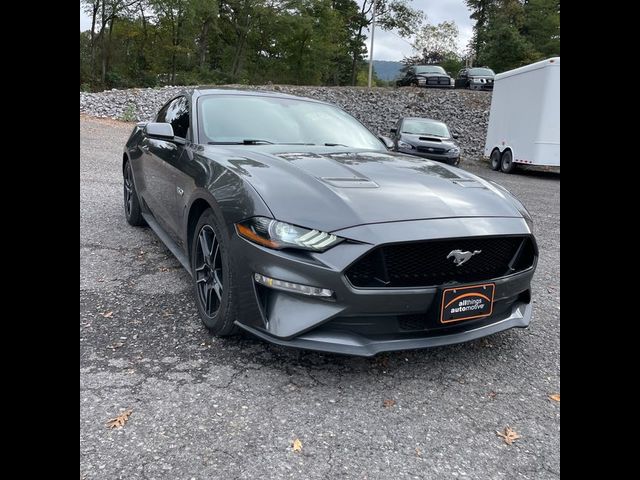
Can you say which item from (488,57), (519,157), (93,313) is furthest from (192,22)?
(93,313)

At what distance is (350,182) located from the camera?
8.48 feet

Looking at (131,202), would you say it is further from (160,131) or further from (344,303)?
(344,303)

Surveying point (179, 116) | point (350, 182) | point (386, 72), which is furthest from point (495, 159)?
point (386, 72)

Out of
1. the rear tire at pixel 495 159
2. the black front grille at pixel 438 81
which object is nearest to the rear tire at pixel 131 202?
the rear tire at pixel 495 159

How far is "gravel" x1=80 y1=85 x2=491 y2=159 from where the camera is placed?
18.3 metres

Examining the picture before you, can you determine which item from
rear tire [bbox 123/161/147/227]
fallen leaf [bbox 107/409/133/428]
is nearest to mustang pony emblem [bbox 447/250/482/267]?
fallen leaf [bbox 107/409/133/428]

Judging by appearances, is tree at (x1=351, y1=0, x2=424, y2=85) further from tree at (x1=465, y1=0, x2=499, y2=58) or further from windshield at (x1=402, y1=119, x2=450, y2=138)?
windshield at (x1=402, y1=119, x2=450, y2=138)

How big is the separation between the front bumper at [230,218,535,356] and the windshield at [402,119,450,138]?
12.2 meters

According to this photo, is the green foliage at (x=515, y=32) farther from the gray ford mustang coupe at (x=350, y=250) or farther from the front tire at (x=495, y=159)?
the gray ford mustang coupe at (x=350, y=250)

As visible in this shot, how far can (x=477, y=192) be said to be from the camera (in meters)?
2.75

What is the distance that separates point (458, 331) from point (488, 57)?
40.1 meters

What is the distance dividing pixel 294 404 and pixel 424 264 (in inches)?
35.0

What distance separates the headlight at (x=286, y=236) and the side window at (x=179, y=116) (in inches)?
63.7
